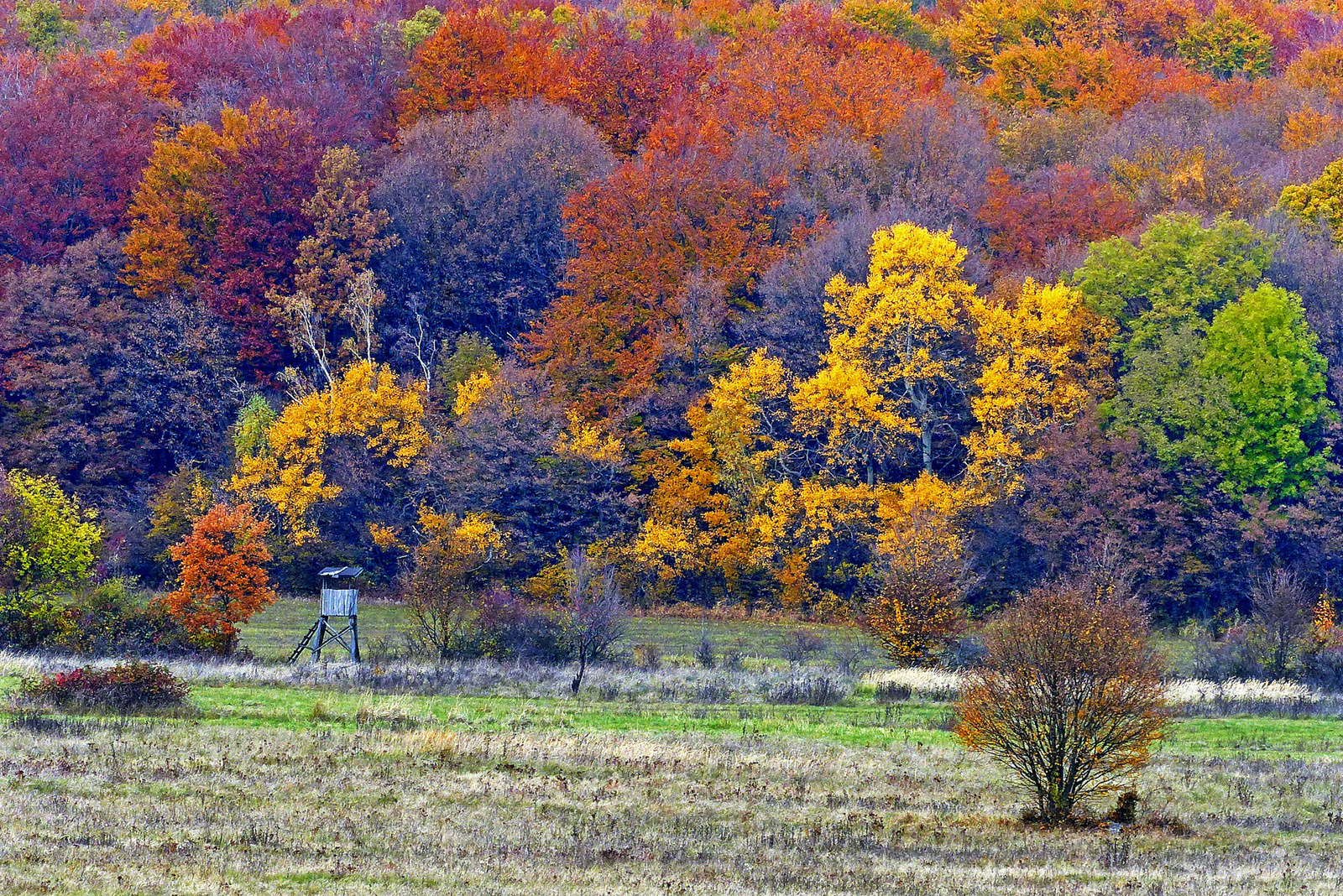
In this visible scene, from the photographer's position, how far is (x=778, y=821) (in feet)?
78.1

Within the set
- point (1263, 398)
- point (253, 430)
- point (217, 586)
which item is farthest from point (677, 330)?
point (217, 586)

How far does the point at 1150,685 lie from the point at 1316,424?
38.1 metres

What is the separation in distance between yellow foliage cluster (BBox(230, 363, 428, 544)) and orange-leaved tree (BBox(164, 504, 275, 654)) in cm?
1213

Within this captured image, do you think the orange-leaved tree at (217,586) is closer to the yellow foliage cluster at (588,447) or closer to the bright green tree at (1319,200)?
the yellow foliage cluster at (588,447)

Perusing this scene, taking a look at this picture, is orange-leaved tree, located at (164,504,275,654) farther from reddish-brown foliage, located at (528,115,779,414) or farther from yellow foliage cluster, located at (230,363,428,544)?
reddish-brown foliage, located at (528,115,779,414)

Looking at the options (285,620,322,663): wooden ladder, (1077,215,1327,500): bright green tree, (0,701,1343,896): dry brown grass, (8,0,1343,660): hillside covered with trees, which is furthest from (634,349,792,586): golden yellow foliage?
(0,701,1343,896): dry brown grass

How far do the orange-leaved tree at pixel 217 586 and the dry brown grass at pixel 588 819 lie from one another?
543 inches

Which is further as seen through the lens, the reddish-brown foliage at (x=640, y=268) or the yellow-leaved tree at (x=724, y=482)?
the reddish-brown foliage at (x=640, y=268)

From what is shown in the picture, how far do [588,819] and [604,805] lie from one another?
115cm

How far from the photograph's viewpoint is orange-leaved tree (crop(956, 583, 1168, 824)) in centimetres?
2434

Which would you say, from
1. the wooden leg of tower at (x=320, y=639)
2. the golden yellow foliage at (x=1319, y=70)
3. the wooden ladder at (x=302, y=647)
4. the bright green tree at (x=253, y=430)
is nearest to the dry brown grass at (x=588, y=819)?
the wooden leg of tower at (x=320, y=639)

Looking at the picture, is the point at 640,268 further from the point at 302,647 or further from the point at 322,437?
the point at 302,647

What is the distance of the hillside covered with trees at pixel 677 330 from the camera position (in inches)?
2322

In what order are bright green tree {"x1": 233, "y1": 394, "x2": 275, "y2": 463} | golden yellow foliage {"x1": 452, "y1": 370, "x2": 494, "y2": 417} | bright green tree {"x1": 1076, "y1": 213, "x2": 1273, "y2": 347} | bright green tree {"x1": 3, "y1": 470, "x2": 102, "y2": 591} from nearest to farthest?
1. bright green tree {"x1": 3, "y1": 470, "x2": 102, "y2": 591}
2. bright green tree {"x1": 1076, "y1": 213, "x2": 1273, "y2": 347}
3. golden yellow foliage {"x1": 452, "y1": 370, "x2": 494, "y2": 417}
4. bright green tree {"x1": 233, "y1": 394, "x2": 275, "y2": 463}
